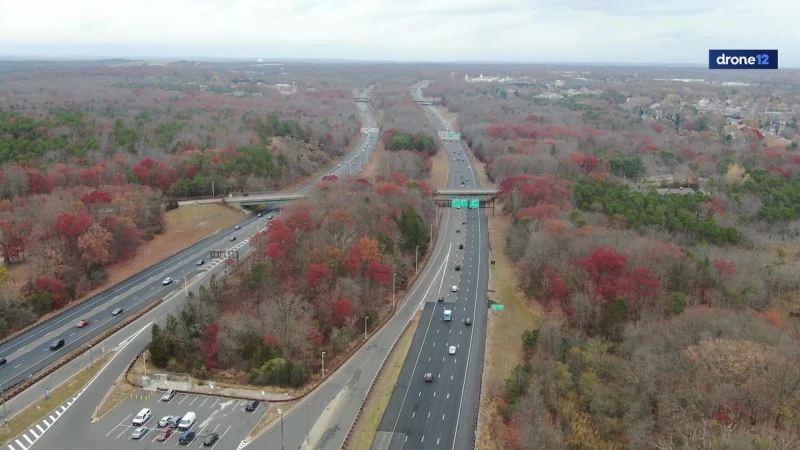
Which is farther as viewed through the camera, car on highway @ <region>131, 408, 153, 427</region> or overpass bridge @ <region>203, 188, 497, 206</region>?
overpass bridge @ <region>203, 188, 497, 206</region>

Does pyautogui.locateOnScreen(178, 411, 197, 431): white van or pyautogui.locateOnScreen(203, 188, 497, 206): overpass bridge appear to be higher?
pyautogui.locateOnScreen(203, 188, 497, 206): overpass bridge

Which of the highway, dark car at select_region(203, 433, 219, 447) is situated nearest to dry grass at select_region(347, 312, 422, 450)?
dark car at select_region(203, 433, 219, 447)

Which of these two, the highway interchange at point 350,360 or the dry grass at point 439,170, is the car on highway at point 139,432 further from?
the dry grass at point 439,170

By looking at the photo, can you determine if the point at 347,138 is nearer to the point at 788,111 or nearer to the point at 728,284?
the point at 728,284

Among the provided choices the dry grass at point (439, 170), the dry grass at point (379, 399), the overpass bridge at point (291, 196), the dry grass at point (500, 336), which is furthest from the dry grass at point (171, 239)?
the dry grass at point (439, 170)

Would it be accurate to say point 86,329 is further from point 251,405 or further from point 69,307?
point 251,405

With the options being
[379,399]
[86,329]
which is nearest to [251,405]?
[379,399]

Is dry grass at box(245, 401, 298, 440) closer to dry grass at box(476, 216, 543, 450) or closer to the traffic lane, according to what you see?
dry grass at box(476, 216, 543, 450)
